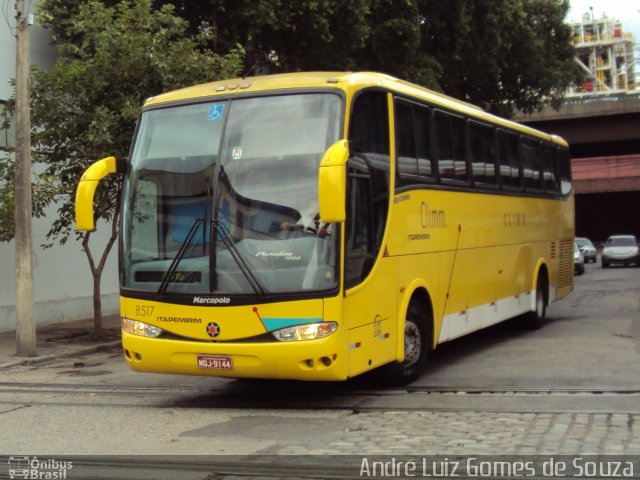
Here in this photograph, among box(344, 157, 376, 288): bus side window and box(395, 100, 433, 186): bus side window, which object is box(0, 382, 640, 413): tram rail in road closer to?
box(344, 157, 376, 288): bus side window

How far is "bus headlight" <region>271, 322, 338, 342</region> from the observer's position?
800 centimetres

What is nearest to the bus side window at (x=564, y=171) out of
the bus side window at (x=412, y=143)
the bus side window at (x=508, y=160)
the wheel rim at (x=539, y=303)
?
the wheel rim at (x=539, y=303)

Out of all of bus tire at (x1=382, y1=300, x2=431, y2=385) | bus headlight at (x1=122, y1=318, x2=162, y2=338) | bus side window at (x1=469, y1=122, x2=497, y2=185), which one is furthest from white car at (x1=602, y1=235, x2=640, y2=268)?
bus headlight at (x1=122, y1=318, x2=162, y2=338)

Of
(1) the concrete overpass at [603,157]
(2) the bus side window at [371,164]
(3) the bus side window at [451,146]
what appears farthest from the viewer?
(1) the concrete overpass at [603,157]

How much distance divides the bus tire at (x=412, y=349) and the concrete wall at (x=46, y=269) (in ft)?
32.0

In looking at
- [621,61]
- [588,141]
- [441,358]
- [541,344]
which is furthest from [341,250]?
[621,61]

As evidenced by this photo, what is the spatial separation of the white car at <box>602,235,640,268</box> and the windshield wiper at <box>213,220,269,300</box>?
35.5 meters

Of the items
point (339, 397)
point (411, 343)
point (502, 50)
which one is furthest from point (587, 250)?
point (339, 397)

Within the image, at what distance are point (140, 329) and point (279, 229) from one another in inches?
74.2

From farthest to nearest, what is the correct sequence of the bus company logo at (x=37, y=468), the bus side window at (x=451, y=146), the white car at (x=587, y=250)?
1. the white car at (x=587, y=250)
2. the bus side window at (x=451, y=146)
3. the bus company logo at (x=37, y=468)

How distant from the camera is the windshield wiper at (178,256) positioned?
8384 mm

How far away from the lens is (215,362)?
8281mm

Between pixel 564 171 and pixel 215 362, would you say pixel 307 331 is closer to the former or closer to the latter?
pixel 215 362

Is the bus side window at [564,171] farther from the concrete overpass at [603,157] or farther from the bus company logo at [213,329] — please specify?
the concrete overpass at [603,157]
